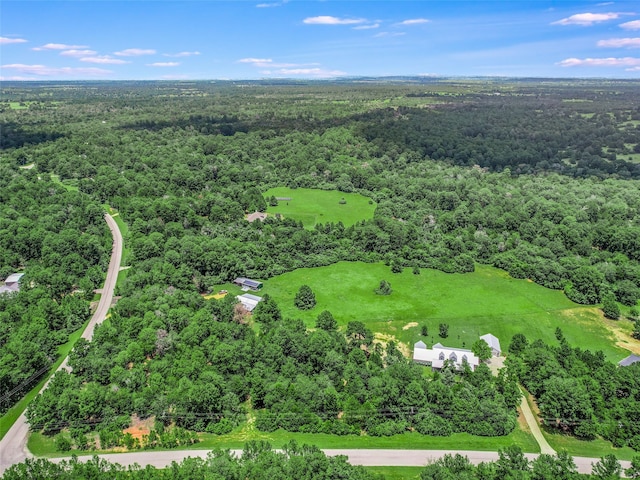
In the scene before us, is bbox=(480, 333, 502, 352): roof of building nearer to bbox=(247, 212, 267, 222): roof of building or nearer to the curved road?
the curved road

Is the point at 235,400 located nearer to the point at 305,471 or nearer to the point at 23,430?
the point at 305,471

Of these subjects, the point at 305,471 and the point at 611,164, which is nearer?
the point at 305,471

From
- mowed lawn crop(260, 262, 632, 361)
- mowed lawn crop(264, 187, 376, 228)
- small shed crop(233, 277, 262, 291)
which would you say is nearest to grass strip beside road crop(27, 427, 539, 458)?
mowed lawn crop(260, 262, 632, 361)

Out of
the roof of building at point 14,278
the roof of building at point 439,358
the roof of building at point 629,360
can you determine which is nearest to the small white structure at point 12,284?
the roof of building at point 14,278

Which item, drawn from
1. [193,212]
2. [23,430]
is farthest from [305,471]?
[193,212]

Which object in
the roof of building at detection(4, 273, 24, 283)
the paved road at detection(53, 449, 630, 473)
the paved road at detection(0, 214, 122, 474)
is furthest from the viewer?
the roof of building at detection(4, 273, 24, 283)
